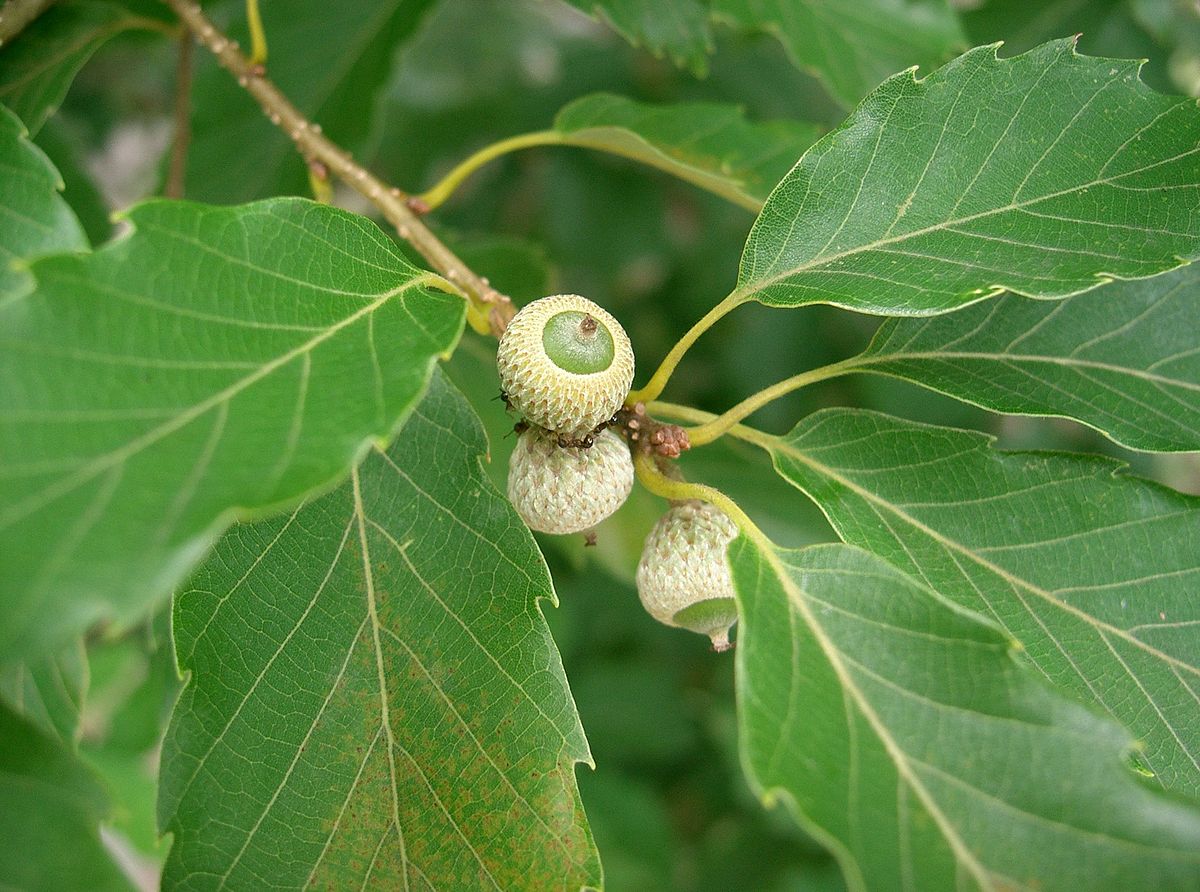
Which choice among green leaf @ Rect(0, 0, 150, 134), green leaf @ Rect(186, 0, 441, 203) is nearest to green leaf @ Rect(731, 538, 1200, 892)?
green leaf @ Rect(0, 0, 150, 134)

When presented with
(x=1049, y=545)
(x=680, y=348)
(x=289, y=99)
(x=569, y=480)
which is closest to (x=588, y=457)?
(x=569, y=480)

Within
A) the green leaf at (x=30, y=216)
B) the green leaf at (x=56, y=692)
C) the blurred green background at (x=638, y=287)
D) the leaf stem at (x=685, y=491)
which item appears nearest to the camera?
the green leaf at (x=30, y=216)

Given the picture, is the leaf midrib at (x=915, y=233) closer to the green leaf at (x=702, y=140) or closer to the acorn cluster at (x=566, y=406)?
the acorn cluster at (x=566, y=406)

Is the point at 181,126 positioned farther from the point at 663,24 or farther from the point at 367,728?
the point at 367,728

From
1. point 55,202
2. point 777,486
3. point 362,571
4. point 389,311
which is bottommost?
point 777,486

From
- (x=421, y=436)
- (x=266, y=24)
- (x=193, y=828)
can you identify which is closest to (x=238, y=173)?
(x=266, y=24)

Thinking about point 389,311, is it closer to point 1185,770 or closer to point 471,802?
point 471,802

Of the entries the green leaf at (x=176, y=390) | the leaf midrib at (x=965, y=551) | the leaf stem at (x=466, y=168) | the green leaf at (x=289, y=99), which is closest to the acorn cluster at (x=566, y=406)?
the green leaf at (x=176, y=390)
